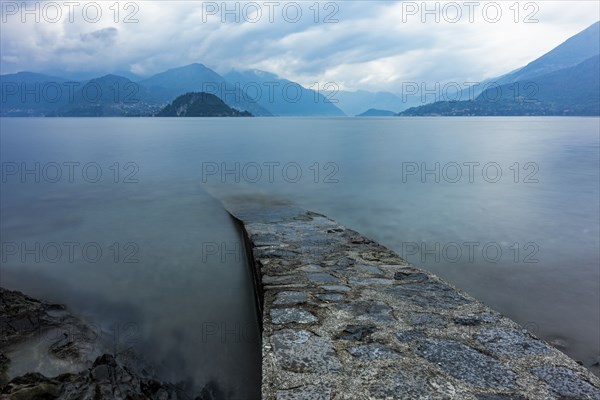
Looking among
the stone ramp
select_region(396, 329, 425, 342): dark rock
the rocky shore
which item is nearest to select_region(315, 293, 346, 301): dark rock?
the stone ramp

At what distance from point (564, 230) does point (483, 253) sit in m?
4.09

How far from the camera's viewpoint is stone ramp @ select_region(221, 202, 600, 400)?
134 inches

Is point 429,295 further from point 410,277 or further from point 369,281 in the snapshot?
point 369,281

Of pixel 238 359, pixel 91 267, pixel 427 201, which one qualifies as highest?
pixel 427 201

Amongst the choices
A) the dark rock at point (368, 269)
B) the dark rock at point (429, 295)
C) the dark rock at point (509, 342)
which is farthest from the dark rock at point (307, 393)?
the dark rock at point (368, 269)

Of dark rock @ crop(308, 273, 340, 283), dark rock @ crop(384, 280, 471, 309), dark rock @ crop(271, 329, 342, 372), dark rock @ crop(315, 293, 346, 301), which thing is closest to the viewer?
dark rock @ crop(271, 329, 342, 372)

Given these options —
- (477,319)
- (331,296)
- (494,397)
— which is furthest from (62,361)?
(477,319)

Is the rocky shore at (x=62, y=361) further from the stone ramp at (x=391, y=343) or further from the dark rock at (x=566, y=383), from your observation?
the dark rock at (x=566, y=383)

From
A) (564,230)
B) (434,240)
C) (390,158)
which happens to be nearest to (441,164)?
(390,158)

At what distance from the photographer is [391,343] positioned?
4117mm

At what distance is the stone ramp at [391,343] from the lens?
11.2ft

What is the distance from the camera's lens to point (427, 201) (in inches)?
612

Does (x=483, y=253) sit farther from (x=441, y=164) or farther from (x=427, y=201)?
(x=441, y=164)

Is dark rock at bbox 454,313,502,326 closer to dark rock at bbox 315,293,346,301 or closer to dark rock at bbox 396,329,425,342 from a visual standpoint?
dark rock at bbox 396,329,425,342
